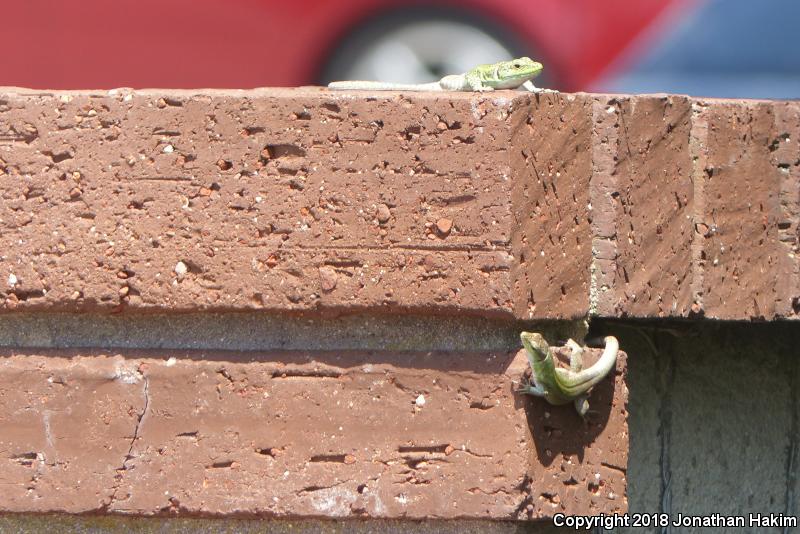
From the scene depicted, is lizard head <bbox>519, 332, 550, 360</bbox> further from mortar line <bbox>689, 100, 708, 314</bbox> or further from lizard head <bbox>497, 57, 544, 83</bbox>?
lizard head <bbox>497, 57, 544, 83</bbox>

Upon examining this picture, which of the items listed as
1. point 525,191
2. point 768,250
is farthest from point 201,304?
point 768,250

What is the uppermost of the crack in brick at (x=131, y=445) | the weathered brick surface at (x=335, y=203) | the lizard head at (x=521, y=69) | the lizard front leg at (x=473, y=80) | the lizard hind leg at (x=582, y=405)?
the lizard head at (x=521, y=69)

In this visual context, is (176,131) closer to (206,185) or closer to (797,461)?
(206,185)

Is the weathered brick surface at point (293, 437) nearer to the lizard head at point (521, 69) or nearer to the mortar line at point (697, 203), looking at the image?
the mortar line at point (697, 203)

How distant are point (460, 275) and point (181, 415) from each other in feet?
1.34

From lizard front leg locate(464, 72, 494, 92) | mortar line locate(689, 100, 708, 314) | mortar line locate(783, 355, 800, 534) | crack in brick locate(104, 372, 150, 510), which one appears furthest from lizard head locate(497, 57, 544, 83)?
crack in brick locate(104, 372, 150, 510)

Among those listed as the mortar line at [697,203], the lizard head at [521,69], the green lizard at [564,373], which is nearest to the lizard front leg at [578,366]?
the green lizard at [564,373]

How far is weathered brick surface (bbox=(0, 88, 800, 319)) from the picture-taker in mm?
1316

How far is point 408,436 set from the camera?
1334 mm

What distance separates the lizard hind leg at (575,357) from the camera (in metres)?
1.36

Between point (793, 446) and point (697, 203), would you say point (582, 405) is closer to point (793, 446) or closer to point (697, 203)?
point (697, 203)

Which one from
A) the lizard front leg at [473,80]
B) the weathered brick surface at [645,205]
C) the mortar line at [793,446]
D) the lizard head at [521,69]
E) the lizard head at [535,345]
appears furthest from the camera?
the lizard head at [521,69]

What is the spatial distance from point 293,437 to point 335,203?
1.01ft

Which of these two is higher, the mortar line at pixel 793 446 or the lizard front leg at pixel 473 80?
the lizard front leg at pixel 473 80
